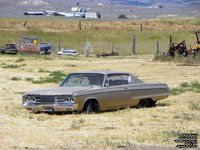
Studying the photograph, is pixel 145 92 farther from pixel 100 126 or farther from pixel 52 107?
pixel 100 126

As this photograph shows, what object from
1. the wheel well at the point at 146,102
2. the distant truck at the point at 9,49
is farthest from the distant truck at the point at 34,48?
the wheel well at the point at 146,102

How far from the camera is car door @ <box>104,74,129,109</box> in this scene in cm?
1251

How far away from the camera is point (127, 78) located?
1336cm

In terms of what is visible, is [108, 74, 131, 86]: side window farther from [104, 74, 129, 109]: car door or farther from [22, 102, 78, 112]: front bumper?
[22, 102, 78, 112]: front bumper

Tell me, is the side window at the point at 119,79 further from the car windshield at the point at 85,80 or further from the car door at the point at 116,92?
the car windshield at the point at 85,80

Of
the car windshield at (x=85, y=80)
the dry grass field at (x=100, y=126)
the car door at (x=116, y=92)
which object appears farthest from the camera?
the car windshield at (x=85, y=80)

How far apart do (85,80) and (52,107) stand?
4.67 feet

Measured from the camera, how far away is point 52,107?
38.9 ft

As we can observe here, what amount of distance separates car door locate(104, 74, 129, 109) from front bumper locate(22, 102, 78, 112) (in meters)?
1.09

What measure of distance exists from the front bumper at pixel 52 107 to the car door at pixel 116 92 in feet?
3.58

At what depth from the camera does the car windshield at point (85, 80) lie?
12.7 meters

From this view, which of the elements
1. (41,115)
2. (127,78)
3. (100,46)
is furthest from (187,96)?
(100,46)

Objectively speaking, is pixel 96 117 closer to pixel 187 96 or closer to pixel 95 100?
pixel 95 100

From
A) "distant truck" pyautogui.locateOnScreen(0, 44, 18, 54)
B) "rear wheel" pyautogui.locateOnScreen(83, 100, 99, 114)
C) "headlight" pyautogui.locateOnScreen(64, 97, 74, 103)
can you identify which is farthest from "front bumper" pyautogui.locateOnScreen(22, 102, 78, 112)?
"distant truck" pyautogui.locateOnScreen(0, 44, 18, 54)
